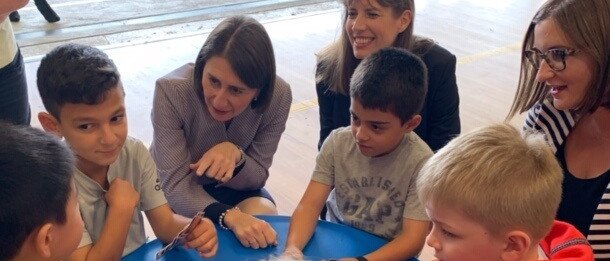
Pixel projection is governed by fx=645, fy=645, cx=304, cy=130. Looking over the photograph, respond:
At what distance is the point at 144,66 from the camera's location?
4512 mm

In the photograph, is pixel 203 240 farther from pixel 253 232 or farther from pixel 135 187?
pixel 135 187

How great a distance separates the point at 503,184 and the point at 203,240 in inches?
30.7

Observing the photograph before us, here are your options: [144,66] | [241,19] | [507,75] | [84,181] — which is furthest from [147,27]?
[84,181]

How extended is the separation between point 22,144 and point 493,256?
3.28 ft

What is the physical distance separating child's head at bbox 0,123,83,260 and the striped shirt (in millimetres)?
1283

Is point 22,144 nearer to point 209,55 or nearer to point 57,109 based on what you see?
point 57,109

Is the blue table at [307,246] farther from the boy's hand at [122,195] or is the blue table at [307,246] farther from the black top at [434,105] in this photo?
the black top at [434,105]

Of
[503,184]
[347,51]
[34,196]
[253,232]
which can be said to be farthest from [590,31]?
[34,196]

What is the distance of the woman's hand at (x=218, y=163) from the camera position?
2000 millimetres

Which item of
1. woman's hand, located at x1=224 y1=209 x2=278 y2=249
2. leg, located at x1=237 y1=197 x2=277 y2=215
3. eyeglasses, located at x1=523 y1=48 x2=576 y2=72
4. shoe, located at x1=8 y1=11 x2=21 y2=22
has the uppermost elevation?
eyeglasses, located at x1=523 y1=48 x2=576 y2=72

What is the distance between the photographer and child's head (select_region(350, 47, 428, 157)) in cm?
186

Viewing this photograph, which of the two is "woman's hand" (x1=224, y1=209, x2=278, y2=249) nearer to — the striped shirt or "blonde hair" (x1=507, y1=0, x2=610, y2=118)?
the striped shirt

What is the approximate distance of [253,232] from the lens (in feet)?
5.80

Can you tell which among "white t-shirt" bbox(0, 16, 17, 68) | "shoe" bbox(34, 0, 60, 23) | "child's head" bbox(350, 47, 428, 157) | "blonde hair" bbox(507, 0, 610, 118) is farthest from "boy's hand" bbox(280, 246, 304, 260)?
"shoe" bbox(34, 0, 60, 23)
